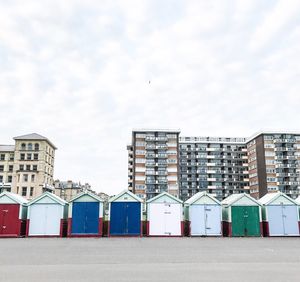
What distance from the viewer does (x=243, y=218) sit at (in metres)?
30.0

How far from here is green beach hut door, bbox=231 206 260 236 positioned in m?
29.8

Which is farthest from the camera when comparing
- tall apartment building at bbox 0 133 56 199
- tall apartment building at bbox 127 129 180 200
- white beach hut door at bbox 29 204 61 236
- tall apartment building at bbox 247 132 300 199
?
tall apartment building at bbox 247 132 300 199

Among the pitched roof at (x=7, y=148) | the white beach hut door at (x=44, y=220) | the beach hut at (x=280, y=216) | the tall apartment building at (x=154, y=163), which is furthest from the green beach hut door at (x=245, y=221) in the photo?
the pitched roof at (x=7, y=148)

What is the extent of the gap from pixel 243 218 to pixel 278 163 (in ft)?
241

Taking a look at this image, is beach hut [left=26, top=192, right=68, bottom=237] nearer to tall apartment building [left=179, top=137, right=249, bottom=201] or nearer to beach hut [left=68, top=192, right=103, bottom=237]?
beach hut [left=68, top=192, right=103, bottom=237]

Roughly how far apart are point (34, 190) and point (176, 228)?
2243 inches

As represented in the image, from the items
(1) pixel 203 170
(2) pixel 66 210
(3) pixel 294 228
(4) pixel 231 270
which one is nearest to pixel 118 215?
(2) pixel 66 210

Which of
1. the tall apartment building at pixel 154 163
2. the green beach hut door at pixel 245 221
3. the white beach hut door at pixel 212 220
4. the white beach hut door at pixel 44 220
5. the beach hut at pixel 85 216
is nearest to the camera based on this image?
the white beach hut door at pixel 44 220

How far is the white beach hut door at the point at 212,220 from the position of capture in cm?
2992

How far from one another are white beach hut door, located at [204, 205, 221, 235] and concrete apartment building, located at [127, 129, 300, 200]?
5787 centimetres

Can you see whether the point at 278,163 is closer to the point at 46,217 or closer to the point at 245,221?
the point at 245,221

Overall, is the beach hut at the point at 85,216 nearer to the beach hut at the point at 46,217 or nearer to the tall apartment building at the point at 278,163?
the beach hut at the point at 46,217

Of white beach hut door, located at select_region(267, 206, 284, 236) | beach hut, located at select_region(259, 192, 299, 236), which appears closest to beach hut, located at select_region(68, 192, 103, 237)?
beach hut, located at select_region(259, 192, 299, 236)

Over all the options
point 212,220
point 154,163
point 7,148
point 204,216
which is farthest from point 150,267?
point 7,148
